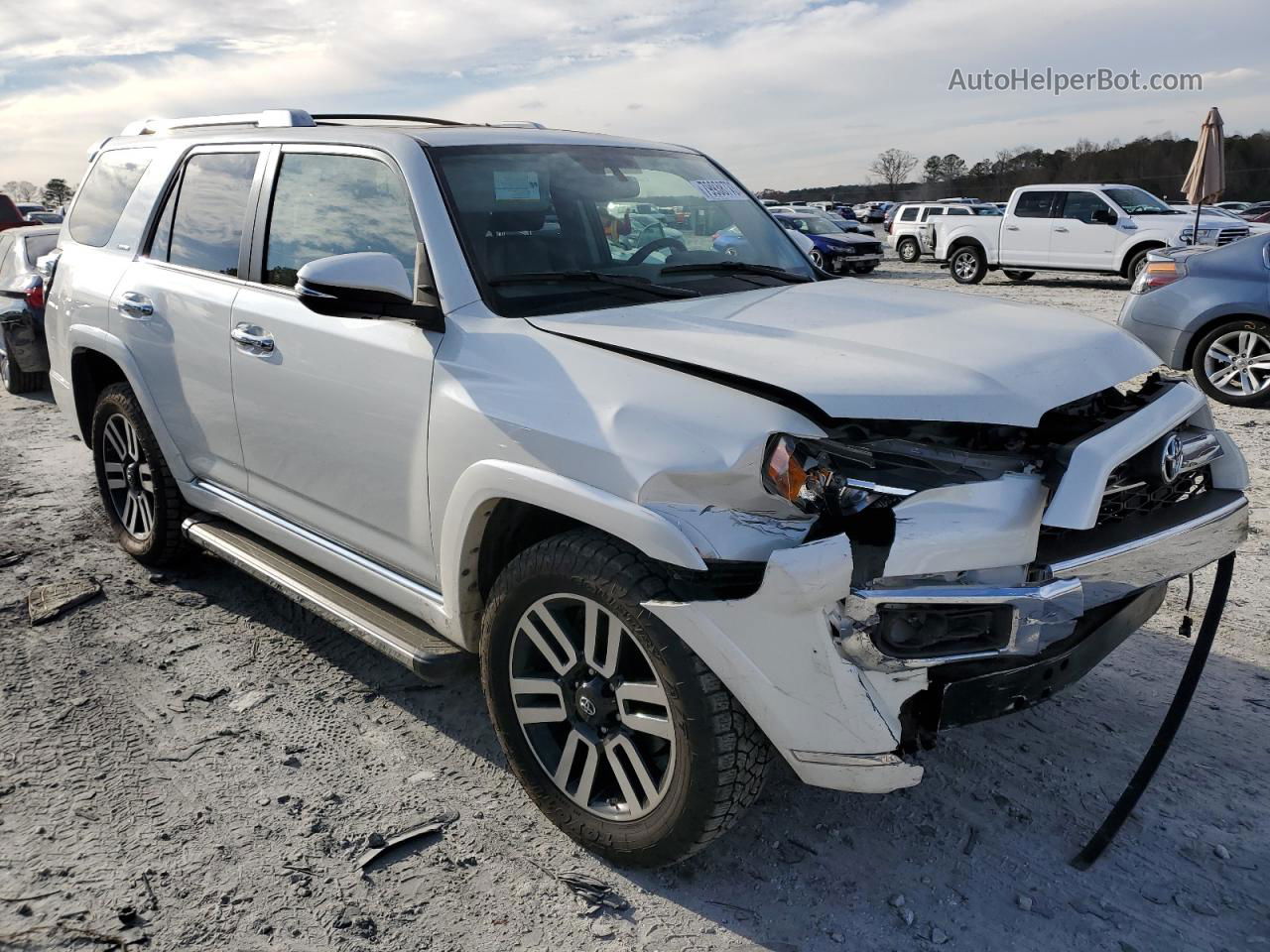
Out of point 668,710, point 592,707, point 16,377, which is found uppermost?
point 668,710

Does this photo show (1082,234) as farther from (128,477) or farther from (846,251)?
(128,477)

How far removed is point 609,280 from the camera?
3.17 m

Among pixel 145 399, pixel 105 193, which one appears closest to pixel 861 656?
pixel 145 399

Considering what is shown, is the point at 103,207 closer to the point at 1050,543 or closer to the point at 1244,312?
the point at 1050,543

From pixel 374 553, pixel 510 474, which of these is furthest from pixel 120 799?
pixel 510 474

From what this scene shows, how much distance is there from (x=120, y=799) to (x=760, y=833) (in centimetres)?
192

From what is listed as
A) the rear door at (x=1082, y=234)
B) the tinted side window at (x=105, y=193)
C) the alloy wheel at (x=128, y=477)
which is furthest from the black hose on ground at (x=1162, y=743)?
the rear door at (x=1082, y=234)

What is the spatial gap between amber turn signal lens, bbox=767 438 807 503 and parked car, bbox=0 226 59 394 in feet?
27.7

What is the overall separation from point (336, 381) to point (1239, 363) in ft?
25.5

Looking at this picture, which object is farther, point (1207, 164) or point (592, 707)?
point (1207, 164)

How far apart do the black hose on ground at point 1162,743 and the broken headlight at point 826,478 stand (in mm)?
1171

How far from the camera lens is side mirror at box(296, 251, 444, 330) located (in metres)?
2.76

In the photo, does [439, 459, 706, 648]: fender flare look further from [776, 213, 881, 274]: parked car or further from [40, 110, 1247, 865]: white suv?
[776, 213, 881, 274]: parked car

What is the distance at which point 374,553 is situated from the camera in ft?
10.7
